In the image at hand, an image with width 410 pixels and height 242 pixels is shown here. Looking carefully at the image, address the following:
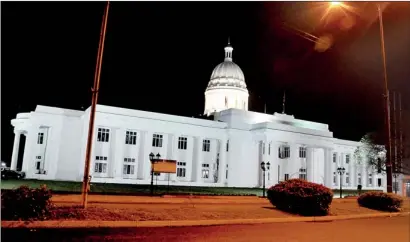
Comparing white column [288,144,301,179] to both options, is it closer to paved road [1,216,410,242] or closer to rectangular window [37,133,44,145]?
rectangular window [37,133,44,145]

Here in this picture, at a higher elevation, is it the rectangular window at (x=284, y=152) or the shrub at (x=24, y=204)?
the rectangular window at (x=284, y=152)

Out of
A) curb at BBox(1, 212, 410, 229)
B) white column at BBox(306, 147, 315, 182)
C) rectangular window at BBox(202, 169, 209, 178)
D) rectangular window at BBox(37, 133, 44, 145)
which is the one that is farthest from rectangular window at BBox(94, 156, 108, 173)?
curb at BBox(1, 212, 410, 229)

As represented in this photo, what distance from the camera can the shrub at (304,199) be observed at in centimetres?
1705

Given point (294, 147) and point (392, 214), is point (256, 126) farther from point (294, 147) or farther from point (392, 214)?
point (392, 214)

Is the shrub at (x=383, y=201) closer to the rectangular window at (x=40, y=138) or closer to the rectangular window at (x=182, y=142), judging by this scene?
the rectangular window at (x=182, y=142)

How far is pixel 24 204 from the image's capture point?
10.9 m

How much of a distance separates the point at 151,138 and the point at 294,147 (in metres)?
21.6

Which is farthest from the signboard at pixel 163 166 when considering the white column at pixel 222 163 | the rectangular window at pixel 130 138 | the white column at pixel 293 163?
the white column at pixel 293 163

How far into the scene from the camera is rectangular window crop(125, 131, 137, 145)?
4550 centimetres

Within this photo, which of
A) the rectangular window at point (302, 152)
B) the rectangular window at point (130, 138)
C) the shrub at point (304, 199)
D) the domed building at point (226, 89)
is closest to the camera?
the shrub at point (304, 199)

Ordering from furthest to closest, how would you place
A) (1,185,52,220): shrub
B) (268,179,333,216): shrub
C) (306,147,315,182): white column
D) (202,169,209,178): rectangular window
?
(306,147,315,182): white column → (202,169,209,178): rectangular window → (268,179,333,216): shrub → (1,185,52,220): shrub

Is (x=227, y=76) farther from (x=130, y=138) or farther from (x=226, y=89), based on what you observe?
(x=130, y=138)

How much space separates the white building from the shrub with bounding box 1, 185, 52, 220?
106 feet

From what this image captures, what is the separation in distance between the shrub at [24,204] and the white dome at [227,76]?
56911 millimetres
